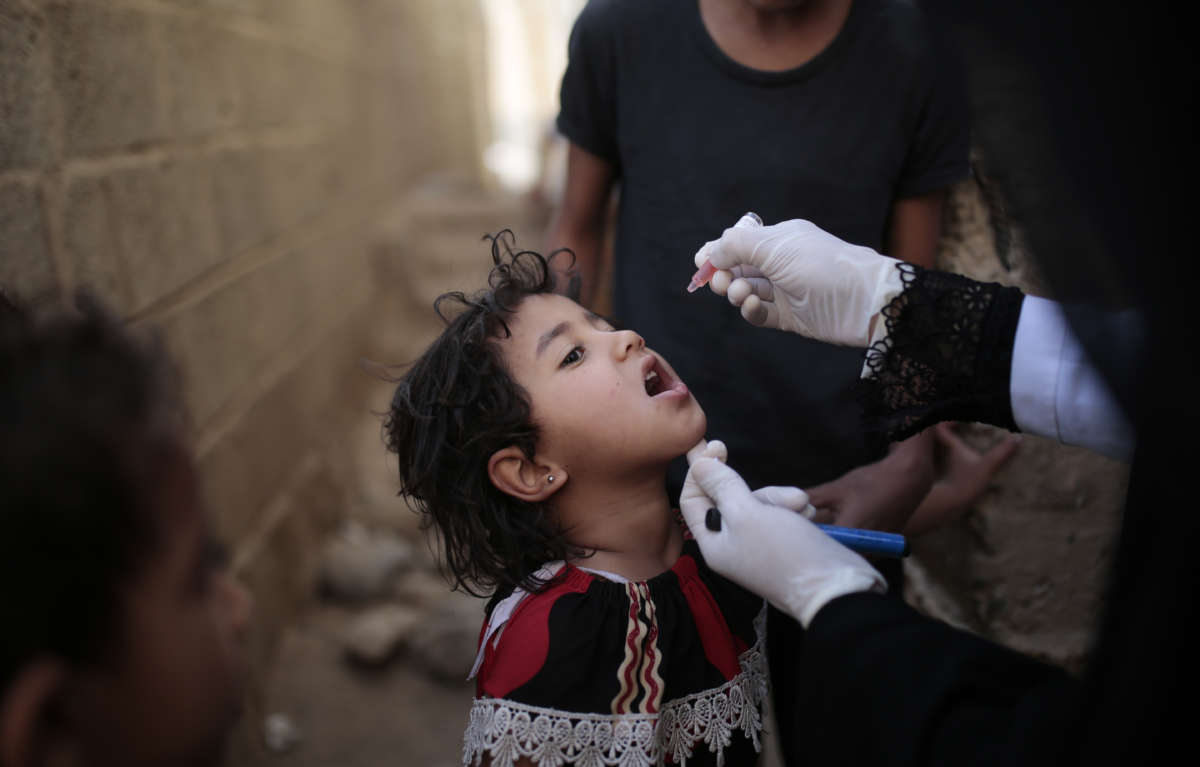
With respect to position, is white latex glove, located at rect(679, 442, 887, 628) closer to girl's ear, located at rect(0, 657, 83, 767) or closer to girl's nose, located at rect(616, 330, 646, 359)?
girl's nose, located at rect(616, 330, 646, 359)

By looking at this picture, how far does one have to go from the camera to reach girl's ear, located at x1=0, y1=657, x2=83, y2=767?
71cm

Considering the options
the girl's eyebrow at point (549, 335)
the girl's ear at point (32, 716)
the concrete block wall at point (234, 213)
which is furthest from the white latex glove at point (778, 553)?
the concrete block wall at point (234, 213)

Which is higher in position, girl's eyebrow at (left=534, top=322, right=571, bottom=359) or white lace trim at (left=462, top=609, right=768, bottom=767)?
girl's eyebrow at (left=534, top=322, right=571, bottom=359)

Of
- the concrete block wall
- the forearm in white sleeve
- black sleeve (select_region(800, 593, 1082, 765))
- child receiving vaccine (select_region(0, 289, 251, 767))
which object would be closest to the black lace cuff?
the forearm in white sleeve

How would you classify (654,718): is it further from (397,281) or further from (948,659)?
(397,281)

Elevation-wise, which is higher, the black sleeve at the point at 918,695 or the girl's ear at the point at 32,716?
the girl's ear at the point at 32,716

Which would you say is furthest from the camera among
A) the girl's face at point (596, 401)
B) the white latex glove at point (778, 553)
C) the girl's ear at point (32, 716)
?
the girl's face at point (596, 401)

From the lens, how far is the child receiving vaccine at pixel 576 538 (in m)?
1.26

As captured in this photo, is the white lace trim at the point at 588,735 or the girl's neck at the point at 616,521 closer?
the white lace trim at the point at 588,735

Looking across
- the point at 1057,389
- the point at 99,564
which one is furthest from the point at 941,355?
the point at 99,564

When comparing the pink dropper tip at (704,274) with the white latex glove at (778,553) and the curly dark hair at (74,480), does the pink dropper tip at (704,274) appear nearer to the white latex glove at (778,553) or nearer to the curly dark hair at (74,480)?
the white latex glove at (778,553)

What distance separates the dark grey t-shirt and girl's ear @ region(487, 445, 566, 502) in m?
0.45

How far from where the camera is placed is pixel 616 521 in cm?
146

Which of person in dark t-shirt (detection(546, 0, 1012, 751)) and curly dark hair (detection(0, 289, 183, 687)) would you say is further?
person in dark t-shirt (detection(546, 0, 1012, 751))
